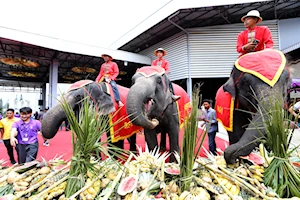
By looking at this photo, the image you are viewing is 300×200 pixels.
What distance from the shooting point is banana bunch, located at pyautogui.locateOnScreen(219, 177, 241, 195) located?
1366 mm

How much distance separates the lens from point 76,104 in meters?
2.99

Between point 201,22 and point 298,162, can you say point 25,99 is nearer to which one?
point 201,22

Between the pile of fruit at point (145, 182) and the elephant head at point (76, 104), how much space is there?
84 centimetres

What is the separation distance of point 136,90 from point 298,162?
1.72 m

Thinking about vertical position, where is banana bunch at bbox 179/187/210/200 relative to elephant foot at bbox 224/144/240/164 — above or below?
below

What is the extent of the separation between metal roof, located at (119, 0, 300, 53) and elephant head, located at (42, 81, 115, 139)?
9.67 metres

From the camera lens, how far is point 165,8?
12203 mm

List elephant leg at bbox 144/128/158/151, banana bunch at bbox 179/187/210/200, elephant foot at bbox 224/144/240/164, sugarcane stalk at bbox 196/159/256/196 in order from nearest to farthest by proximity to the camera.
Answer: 1. banana bunch at bbox 179/187/210/200
2. sugarcane stalk at bbox 196/159/256/196
3. elephant foot at bbox 224/144/240/164
4. elephant leg at bbox 144/128/158/151

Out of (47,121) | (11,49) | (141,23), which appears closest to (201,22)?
(141,23)

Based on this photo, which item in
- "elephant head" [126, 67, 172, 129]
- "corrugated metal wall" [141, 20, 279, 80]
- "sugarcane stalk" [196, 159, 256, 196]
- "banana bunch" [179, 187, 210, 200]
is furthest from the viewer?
"corrugated metal wall" [141, 20, 279, 80]

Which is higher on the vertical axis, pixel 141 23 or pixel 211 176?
pixel 141 23

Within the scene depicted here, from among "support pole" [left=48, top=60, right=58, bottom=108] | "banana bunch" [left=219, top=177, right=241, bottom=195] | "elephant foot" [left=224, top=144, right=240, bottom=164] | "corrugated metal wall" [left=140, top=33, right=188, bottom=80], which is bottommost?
"banana bunch" [left=219, top=177, right=241, bottom=195]

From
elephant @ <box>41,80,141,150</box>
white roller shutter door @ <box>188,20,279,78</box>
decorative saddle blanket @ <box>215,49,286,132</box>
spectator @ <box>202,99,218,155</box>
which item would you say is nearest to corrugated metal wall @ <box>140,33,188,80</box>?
white roller shutter door @ <box>188,20,279,78</box>

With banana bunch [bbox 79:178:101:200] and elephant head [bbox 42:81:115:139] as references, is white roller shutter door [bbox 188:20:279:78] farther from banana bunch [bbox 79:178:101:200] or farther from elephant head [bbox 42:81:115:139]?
banana bunch [bbox 79:178:101:200]
